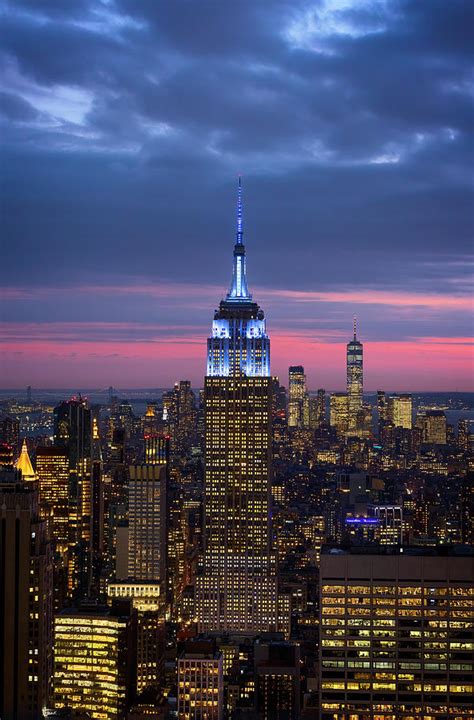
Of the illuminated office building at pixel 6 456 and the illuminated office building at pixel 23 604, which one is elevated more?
the illuminated office building at pixel 6 456

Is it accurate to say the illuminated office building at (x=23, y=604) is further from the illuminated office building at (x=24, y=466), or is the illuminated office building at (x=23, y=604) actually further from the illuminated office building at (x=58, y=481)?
the illuminated office building at (x=58, y=481)

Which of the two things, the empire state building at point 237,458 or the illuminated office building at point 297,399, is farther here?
the empire state building at point 237,458

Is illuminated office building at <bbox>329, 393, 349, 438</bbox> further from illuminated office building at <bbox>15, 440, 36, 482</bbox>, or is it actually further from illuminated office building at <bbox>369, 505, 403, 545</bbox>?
illuminated office building at <bbox>15, 440, 36, 482</bbox>

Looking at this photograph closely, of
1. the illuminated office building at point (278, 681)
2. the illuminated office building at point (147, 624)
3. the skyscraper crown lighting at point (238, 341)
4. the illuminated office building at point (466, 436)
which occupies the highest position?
the skyscraper crown lighting at point (238, 341)

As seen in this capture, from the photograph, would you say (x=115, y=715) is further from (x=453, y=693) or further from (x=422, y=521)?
(x=422, y=521)

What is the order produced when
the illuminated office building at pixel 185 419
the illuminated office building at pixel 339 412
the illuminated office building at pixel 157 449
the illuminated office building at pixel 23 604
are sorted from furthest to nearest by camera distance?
the illuminated office building at pixel 157 449 → the illuminated office building at pixel 339 412 → the illuminated office building at pixel 185 419 → the illuminated office building at pixel 23 604

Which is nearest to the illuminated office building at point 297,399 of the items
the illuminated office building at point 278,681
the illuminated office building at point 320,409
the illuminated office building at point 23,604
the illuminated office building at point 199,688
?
the illuminated office building at point 320,409

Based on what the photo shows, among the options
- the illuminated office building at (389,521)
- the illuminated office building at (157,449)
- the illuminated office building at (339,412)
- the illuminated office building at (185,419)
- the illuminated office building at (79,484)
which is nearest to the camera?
the illuminated office building at (79,484)
